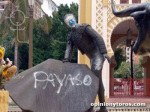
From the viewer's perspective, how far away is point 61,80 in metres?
6.28

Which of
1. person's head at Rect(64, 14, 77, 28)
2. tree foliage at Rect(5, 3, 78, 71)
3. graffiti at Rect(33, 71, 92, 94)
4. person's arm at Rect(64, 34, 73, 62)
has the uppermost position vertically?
tree foliage at Rect(5, 3, 78, 71)

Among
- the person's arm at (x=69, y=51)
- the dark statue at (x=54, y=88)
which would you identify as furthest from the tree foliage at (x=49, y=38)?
the dark statue at (x=54, y=88)

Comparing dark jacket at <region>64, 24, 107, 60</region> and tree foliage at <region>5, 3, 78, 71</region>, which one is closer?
dark jacket at <region>64, 24, 107, 60</region>

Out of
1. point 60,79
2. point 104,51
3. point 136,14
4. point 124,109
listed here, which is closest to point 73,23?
point 104,51

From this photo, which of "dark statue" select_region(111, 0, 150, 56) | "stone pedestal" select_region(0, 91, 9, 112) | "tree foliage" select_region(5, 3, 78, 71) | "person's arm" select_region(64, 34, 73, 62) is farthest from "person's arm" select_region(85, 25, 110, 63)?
"tree foliage" select_region(5, 3, 78, 71)

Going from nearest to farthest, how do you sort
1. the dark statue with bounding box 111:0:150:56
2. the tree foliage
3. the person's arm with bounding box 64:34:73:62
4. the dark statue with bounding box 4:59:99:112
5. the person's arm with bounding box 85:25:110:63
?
the dark statue with bounding box 111:0:150:56
the dark statue with bounding box 4:59:99:112
the person's arm with bounding box 85:25:110:63
the person's arm with bounding box 64:34:73:62
the tree foliage

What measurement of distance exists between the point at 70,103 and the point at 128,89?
41.2 ft

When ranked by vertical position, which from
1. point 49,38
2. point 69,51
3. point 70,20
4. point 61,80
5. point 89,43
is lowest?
point 61,80

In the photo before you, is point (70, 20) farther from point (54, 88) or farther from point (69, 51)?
point (54, 88)

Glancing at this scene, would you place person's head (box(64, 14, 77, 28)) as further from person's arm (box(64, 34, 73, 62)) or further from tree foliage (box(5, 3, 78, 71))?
tree foliage (box(5, 3, 78, 71))

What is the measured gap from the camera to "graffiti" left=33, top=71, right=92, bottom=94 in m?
6.17

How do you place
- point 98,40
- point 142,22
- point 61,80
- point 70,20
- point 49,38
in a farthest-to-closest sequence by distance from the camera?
point 49,38 → point 70,20 → point 98,40 → point 61,80 → point 142,22

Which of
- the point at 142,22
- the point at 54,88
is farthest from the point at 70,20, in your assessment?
the point at 142,22

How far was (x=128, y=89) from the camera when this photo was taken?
18.3m
